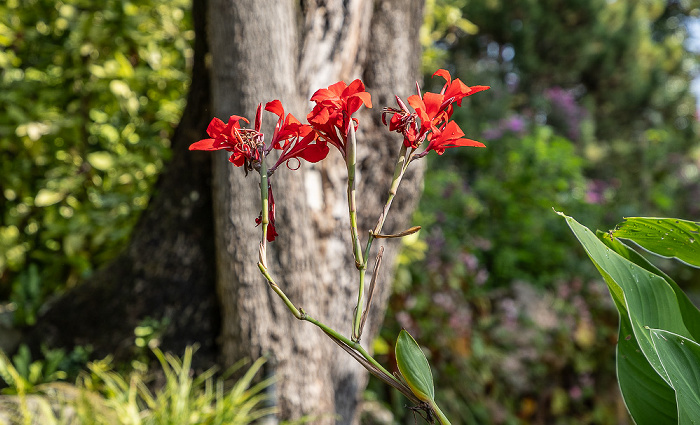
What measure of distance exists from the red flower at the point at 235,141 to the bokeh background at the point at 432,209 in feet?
3.92

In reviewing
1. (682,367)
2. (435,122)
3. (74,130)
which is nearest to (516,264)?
(74,130)

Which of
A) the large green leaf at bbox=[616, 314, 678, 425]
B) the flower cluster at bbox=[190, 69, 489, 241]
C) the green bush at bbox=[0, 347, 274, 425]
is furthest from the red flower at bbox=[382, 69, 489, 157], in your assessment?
the green bush at bbox=[0, 347, 274, 425]

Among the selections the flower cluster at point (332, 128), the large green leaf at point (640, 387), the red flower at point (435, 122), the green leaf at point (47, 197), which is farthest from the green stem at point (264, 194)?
the green leaf at point (47, 197)

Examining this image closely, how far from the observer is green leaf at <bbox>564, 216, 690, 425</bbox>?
2.26 ft

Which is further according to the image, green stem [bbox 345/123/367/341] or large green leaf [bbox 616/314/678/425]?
large green leaf [bbox 616/314/678/425]

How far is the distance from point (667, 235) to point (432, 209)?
291cm

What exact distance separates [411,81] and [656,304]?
125 centimetres

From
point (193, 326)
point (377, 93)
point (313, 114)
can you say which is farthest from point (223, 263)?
point (313, 114)

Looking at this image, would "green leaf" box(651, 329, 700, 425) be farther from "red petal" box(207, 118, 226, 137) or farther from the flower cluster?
"red petal" box(207, 118, 226, 137)

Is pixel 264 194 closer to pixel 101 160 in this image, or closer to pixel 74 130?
pixel 101 160

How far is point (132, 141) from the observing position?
229 centimetres

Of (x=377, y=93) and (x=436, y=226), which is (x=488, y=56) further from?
(x=377, y=93)

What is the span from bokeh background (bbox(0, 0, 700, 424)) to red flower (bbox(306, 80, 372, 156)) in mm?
1155

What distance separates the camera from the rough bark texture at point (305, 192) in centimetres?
149
